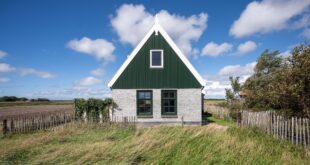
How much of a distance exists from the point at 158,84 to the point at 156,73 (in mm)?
817

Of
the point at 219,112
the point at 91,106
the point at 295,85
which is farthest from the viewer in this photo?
the point at 219,112

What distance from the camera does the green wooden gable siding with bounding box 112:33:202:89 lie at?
16.7 m

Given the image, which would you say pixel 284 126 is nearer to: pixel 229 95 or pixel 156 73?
pixel 156 73

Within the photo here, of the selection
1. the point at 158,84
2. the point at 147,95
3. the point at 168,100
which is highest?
the point at 158,84

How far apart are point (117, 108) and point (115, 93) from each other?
111cm

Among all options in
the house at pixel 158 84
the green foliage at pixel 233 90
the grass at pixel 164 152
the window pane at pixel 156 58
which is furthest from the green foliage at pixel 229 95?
the grass at pixel 164 152

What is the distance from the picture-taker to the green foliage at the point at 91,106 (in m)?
16.7

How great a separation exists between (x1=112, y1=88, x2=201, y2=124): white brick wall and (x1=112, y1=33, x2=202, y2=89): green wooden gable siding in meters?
0.44

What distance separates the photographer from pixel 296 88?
10.0 m

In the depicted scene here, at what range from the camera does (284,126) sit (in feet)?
34.6

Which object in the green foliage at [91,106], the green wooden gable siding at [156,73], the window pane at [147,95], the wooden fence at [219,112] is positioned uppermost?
the green wooden gable siding at [156,73]

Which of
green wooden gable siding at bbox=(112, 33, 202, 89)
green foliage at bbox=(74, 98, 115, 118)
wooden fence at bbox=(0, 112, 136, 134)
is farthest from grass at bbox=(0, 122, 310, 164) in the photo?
green wooden gable siding at bbox=(112, 33, 202, 89)

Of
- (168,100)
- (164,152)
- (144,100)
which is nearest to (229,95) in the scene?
(168,100)

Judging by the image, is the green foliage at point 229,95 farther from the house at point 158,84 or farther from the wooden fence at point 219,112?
the house at point 158,84
